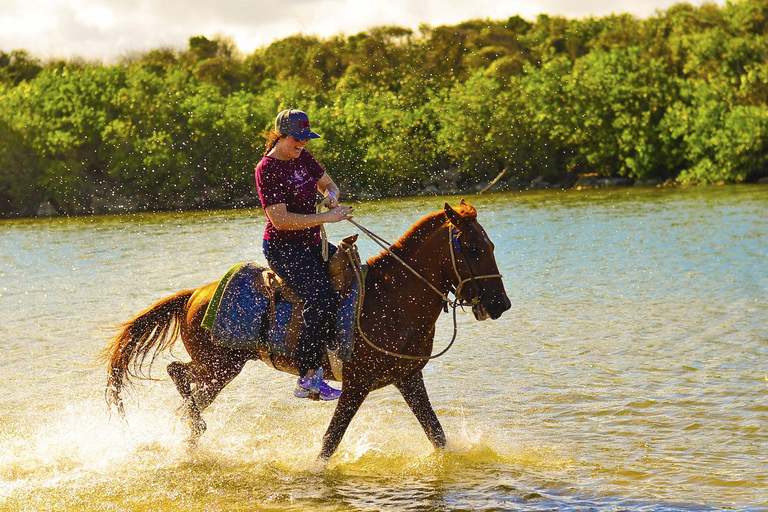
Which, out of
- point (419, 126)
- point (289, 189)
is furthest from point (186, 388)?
point (419, 126)

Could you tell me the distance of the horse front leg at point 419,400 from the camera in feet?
26.9

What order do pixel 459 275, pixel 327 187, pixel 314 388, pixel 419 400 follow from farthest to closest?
pixel 419 400 < pixel 327 187 < pixel 314 388 < pixel 459 275

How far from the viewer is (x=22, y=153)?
217 ft

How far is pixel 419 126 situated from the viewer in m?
66.2

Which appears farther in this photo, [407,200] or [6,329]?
[407,200]

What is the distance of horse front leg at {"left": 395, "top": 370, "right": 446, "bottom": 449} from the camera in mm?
8195

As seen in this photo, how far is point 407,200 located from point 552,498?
1832 inches

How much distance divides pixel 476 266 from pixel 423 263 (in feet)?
1.70

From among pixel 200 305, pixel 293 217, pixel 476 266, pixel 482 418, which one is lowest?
pixel 482 418

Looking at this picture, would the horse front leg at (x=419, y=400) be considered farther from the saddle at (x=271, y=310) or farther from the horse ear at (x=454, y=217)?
the horse ear at (x=454, y=217)

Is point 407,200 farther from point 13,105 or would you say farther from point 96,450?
point 96,450

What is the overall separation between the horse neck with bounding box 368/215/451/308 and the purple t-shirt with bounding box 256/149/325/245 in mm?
770

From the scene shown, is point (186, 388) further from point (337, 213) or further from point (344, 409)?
point (337, 213)

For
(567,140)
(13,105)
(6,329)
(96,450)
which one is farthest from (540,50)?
(96,450)
